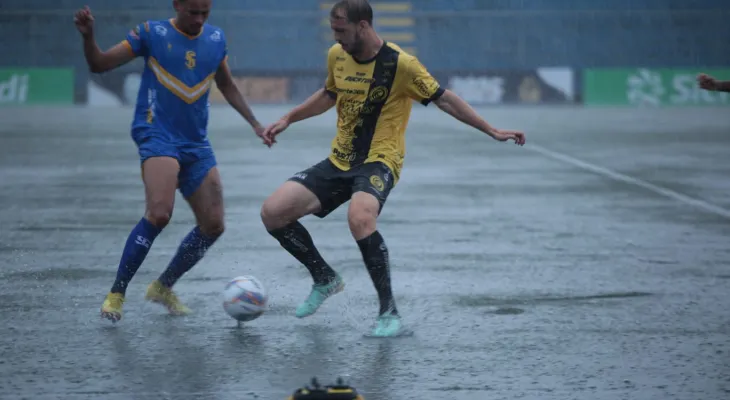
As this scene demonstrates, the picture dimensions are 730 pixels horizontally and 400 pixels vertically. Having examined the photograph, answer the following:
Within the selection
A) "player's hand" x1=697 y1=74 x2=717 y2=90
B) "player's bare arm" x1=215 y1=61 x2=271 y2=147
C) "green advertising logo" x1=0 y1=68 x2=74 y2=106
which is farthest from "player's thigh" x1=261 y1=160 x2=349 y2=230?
"green advertising logo" x1=0 y1=68 x2=74 y2=106

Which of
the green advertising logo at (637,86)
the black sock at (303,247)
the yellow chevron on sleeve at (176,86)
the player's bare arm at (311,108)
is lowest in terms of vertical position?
the green advertising logo at (637,86)

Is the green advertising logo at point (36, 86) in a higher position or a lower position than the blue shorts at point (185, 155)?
lower

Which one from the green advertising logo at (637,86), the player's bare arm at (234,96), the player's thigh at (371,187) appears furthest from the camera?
the green advertising logo at (637,86)

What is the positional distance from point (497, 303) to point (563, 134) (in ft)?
64.1

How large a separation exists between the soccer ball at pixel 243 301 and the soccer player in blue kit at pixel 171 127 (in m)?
0.58

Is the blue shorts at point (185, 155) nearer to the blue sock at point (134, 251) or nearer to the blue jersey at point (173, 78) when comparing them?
the blue jersey at point (173, 78)

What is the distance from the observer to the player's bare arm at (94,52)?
7.48m

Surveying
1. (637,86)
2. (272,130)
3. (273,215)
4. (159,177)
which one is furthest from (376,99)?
(637,86)

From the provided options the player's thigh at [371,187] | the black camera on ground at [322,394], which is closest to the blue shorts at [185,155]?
the player's thigh at [371,187]

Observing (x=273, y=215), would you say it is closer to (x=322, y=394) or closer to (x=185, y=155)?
(x=185, y=155)

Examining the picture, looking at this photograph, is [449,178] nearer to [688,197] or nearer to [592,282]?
[688,197]

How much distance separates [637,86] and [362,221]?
38.7 metres

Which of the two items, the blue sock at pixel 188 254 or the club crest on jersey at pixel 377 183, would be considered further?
the blue sock at pixel 188 254

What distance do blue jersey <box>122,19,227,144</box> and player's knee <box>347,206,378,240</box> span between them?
1.13m
